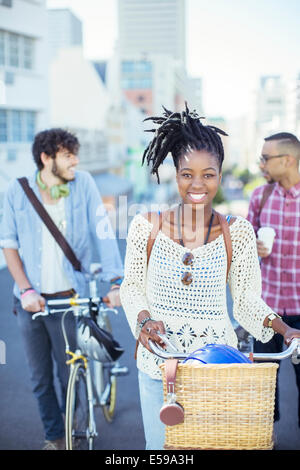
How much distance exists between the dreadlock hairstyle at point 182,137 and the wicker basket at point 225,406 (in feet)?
2.92

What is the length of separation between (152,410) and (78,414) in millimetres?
1455

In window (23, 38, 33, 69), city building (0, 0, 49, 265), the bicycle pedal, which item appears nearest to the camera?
the bicycle pedal

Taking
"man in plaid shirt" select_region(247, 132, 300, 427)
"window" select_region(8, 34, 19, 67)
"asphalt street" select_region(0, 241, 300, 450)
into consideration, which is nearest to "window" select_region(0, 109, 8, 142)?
"window" select_region(8, 34, 19, 67)

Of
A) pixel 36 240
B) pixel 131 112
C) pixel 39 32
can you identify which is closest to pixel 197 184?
pixel 36 240

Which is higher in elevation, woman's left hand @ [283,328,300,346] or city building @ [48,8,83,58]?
city building @ [48,8,83,58]

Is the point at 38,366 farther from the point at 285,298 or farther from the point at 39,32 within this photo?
the point at 39,32

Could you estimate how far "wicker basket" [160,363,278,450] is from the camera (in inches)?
63.9

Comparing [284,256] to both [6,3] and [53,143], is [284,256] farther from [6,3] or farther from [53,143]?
[6,3]

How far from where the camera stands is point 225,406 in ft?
5.44

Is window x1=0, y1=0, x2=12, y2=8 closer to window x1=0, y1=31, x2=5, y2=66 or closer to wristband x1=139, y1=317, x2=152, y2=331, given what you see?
window x1=0, y1=31, x2=5, y2=66

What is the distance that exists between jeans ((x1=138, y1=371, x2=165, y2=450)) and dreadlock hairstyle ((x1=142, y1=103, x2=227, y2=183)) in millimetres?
898

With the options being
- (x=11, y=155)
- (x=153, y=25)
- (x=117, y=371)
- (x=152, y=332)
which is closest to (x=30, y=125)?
(x=11, y=155)

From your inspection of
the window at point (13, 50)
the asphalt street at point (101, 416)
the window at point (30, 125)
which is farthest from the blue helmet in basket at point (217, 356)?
the window at point (30, 125)

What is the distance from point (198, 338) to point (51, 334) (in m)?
1.44
